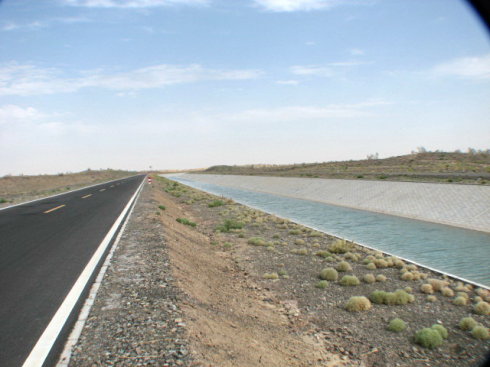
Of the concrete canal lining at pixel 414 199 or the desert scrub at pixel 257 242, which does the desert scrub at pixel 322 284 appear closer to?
the desert scrub at pixel 257 242

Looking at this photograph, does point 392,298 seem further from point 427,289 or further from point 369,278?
point 369,278

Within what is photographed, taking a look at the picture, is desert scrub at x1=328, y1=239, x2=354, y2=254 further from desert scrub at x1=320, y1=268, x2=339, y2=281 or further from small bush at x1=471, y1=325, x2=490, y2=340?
small bush at x1=471, y1=325, x2=490, y2=340

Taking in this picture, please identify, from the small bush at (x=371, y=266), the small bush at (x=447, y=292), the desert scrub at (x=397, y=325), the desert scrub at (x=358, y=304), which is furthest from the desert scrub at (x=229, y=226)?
the desert scrub at (x=397, y=325)

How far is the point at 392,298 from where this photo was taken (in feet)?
30.3

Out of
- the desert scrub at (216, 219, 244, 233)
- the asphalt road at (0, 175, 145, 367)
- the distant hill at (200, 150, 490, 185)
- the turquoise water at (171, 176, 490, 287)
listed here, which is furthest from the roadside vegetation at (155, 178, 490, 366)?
the distant hill at (200, 150, 490, 185)

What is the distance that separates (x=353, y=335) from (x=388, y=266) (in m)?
5.56

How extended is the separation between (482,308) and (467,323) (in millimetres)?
1144

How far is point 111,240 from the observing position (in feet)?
39.2

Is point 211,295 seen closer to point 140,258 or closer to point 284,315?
point 284,315

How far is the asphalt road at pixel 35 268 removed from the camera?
16.9 feet

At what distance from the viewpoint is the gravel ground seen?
461 centimetres

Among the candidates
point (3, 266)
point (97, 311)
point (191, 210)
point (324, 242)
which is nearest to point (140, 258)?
point (3, 266)

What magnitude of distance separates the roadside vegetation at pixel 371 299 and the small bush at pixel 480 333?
0.02 m

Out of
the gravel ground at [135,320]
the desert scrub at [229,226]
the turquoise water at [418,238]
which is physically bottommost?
the turquoise water at [418,238]
